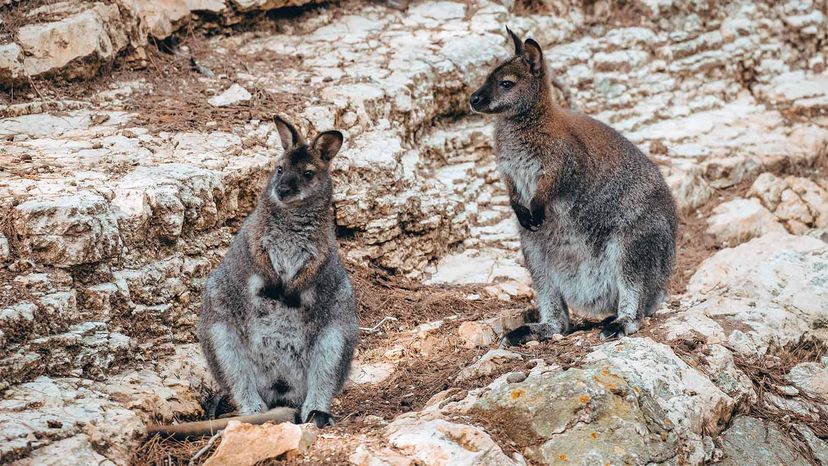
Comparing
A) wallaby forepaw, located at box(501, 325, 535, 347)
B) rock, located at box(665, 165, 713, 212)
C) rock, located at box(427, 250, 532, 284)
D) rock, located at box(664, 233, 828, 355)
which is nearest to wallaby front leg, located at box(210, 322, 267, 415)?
wallaby forepaw, located at box(501, 325, 535, 347)

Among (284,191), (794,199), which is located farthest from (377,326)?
(794,199)

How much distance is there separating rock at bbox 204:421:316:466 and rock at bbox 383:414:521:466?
489 mm

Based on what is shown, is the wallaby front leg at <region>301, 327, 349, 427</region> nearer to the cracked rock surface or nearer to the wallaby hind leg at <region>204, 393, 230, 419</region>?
the cracked rock surface

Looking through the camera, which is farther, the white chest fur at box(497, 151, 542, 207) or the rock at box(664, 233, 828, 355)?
the white chest fur at box(497, 151, 542, 207)

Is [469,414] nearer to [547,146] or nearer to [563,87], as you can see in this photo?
[547,146]

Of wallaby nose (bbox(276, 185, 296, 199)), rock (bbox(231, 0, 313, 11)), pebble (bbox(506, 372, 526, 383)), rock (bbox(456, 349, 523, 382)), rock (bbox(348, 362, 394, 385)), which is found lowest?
rock (bbox(348, 362, 394, 385))

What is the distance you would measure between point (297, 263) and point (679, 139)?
6109mm

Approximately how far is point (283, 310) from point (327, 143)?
1.17m

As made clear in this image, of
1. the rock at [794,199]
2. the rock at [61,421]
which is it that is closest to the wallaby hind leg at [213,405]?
the rock at [61,421]

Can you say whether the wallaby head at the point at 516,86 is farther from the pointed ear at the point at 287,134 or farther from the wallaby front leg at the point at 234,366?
the wallaby front leg at the point at 234,366

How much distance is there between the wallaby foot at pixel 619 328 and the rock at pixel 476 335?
37.9 inches

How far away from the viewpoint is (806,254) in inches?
326

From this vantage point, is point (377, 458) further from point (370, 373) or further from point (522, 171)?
point (522, 171)

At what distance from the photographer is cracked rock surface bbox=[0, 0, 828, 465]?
5547mm
